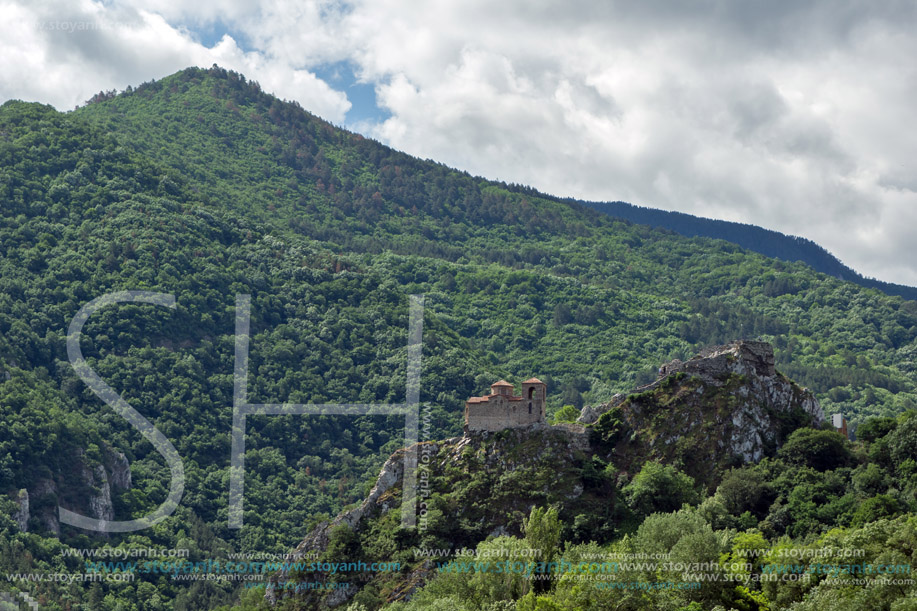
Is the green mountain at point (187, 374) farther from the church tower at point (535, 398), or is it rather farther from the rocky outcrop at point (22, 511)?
the church tower at point (535, 398)

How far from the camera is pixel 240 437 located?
15425 centimetres

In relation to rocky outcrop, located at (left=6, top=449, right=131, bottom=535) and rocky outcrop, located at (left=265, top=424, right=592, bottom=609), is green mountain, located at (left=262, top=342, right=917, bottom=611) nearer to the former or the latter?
rocky outcrop, located at (left=265, top=424, right=592, bottom=609)

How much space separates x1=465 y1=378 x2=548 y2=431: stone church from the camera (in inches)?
3585

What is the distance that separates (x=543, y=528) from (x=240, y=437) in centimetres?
8071

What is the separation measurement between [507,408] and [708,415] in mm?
14732

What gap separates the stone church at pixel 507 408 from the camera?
299ft

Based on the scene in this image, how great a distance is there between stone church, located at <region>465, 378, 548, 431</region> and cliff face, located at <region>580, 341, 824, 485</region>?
16.0ft

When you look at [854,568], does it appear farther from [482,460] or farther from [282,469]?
[282,469]

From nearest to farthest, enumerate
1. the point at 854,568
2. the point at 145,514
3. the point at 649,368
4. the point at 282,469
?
1. the point at 854,568
2. the point at 145,514
3. the point at 282,469
4. the point at 649,368

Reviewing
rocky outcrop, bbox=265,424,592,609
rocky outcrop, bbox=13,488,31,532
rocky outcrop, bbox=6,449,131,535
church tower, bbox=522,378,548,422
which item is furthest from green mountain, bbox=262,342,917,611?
rocky outcrop, bbox=6,449,131,535

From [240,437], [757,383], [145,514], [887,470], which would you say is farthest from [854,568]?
[240,437]

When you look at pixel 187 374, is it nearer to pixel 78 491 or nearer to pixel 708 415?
pixel 78 491

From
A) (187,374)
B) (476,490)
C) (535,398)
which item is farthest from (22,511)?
(535,398)

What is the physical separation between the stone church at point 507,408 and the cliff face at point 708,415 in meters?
4.87
